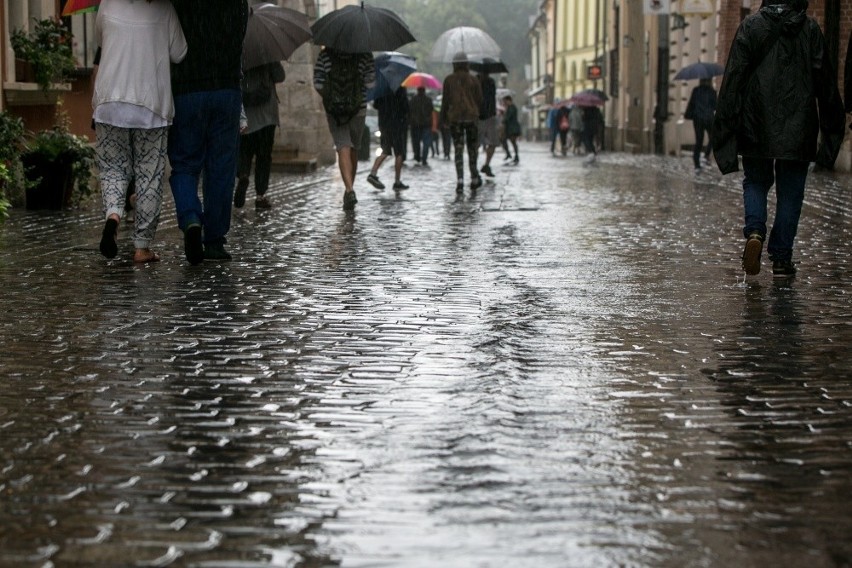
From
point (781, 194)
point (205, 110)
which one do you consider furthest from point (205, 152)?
point (781, 194)

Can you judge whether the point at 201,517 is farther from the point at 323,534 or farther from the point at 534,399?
the point at 534,399

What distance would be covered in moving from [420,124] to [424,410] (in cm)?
2992

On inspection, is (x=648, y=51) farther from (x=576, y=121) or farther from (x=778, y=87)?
(x=778, y=87)

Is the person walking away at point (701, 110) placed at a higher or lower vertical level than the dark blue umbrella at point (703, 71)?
lower

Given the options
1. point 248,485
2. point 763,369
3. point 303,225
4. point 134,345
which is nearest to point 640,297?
point 763,369

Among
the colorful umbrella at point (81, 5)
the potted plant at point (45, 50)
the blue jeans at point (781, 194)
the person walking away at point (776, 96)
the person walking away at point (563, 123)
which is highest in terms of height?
the colorful umbrella at point (81, 5)

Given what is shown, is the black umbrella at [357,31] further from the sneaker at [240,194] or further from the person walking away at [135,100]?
the person walking away at [135,100]

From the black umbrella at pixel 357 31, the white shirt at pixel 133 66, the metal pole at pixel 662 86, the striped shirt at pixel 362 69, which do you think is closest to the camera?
the white shirt at pixel 133 66

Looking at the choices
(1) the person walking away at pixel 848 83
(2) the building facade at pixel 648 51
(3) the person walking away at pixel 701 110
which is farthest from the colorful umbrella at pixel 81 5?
(3) the person walking away at pixel 701 110

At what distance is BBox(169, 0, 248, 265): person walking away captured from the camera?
978 centimetres

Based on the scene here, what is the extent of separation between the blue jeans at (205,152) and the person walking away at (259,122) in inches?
179

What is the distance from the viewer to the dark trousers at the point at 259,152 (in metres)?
15.2

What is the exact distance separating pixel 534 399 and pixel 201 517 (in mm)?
1790

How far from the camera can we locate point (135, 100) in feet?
31.3
